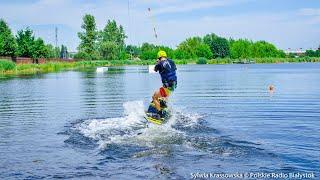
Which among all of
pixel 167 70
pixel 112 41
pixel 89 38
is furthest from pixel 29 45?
pixel 167 70

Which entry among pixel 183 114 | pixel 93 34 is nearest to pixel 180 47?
pixel 93 34

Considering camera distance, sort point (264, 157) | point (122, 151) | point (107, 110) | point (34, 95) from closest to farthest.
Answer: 1. point (264, 157)
2. point (122, 151)
3. point (107, 110)
4. point (34, 95)

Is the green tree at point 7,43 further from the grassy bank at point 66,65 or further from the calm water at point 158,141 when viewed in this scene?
the calm water at point 158,141

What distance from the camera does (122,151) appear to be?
14312 mm

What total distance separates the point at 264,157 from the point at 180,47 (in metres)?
188

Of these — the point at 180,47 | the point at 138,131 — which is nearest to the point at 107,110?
the point at 138,131

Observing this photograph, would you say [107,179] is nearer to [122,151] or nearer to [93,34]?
[122,151]

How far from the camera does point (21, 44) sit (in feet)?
345

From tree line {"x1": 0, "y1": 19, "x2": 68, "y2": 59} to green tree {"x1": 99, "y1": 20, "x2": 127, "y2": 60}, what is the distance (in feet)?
154

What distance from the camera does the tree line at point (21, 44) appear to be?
93.4 meters

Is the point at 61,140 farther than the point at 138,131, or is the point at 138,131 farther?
the point at 138,131

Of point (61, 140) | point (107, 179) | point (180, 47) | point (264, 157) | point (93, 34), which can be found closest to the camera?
point (107, 179)

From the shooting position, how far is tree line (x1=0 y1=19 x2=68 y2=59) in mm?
93375

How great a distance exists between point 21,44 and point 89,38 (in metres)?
51.2
